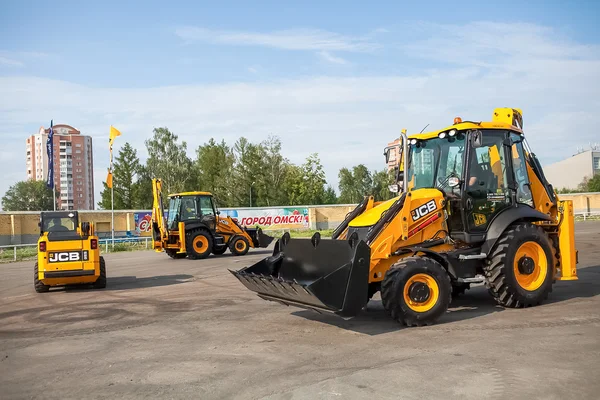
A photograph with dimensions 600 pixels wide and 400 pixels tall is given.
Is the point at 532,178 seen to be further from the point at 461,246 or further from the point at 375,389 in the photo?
the point at 375,389

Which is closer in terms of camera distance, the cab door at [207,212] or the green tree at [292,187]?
the cab door at [207,212]

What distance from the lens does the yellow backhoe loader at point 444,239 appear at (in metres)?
8.22

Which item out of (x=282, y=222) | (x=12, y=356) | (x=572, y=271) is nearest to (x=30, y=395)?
(x=12, y=356)

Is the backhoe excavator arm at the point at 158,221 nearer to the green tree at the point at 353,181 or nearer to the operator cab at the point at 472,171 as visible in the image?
the operator cab at the point at 472,171

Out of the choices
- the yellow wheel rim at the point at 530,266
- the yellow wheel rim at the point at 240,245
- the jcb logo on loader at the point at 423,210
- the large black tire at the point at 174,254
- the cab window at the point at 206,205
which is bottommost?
the large black tire at the point at 174,254

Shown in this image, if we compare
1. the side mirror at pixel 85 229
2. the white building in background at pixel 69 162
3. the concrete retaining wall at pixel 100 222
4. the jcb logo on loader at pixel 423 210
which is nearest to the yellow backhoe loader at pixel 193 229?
the side mirror at pixel 85 229

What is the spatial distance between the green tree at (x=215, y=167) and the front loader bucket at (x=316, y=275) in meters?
64.3

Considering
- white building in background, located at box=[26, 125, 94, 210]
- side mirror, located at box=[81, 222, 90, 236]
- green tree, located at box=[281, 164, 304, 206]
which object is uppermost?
white building in background, located at box=[26, 125, 94, 210]

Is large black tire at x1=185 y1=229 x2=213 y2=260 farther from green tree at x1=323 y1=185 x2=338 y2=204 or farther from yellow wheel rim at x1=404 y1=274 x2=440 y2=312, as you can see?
green tree at x1=323 y1=185 x2=338 y2=204

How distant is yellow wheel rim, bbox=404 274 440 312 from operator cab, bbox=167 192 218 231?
58.0ft

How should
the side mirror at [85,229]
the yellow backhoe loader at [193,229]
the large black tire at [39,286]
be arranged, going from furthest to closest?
the yellow backhoe loader at [193,229], the side mirror at [85,229], the large black tire at [39,286]

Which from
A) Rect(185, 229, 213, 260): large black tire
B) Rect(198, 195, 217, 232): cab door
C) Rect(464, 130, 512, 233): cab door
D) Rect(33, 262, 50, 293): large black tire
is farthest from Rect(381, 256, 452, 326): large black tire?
Rect(198, 195, 217, 232): cab door

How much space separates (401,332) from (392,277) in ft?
2.49

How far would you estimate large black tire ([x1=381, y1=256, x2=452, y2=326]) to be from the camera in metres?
8.11
